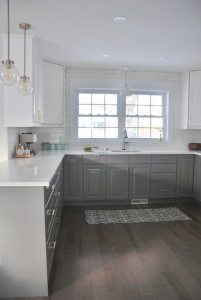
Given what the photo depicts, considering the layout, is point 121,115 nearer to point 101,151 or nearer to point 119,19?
point 101,151

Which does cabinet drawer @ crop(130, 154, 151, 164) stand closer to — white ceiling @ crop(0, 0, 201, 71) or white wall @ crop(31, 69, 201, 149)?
white wall @ crop(31, 69, 201, 149)

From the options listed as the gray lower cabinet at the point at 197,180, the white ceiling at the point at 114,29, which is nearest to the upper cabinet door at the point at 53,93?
the white ceiling at the point at 114,29

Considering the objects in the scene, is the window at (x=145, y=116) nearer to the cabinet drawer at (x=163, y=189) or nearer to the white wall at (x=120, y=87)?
the white wall at (x=120, y=87)

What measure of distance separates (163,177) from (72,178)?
1.52 meters

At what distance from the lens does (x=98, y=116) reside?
4996mm

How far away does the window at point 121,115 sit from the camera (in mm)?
4957

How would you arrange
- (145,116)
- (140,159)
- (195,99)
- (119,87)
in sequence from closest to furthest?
(140,159)
(195,99)
(119,87)
(145,116)

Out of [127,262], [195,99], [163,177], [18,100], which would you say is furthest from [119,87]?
[127,262]

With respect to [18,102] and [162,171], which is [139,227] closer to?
[162,171]

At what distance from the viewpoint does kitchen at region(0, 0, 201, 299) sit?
2.11 metres

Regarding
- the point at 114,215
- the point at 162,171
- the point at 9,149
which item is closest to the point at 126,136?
the point at 162,171

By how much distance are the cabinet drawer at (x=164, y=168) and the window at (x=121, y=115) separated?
0.77 metres

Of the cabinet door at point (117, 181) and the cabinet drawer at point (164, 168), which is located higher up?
the cabinet drawer at point (164, 168)

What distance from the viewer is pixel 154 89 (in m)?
5.00
